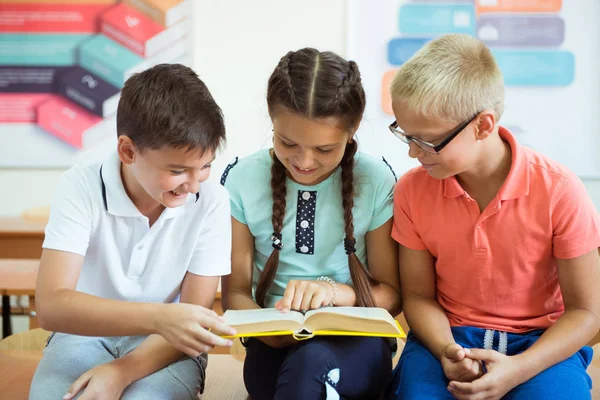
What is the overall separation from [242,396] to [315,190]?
1.70 ft

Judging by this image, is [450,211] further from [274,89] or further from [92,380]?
[92,380]

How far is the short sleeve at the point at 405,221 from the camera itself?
1.44 metres

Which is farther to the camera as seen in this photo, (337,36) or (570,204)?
(337,36)

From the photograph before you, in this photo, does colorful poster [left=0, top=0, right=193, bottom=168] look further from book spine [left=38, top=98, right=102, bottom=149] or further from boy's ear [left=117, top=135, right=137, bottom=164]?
boy's ear [left=117, top=135, right=137, bottom=164]

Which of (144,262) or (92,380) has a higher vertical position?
(144,262)

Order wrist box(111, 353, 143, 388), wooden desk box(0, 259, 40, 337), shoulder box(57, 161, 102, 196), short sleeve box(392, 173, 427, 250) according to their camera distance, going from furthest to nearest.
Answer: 1. wooden desk box(0, 259, 40, 337)
2. short sleeve box(392, 173, 427, 250)
3. shoulder box(57, 161, 102, 196)
4. wrist box(111, 353, 143, 388)

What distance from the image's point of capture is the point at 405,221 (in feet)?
4.75

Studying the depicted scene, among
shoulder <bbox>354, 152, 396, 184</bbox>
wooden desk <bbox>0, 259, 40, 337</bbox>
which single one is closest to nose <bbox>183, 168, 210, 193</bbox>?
shoulder <bbox>354, 152, 396, 184</bbox>

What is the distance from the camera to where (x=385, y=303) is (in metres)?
1.47

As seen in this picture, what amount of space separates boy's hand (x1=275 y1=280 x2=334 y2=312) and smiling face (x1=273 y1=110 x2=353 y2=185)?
252 mm

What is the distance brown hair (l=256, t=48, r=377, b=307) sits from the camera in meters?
1.36

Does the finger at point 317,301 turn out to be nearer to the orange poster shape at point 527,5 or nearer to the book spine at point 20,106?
the orange poster shape at point 527,5

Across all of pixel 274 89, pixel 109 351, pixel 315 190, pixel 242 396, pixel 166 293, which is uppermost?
pixel 274 89

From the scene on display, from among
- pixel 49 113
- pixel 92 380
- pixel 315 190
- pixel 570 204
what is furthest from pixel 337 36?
pixel 92 380
